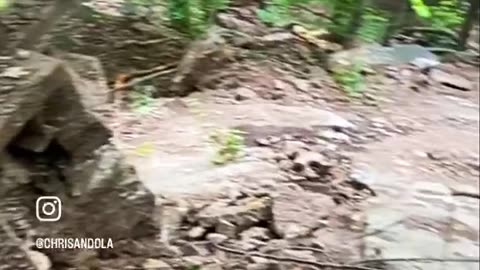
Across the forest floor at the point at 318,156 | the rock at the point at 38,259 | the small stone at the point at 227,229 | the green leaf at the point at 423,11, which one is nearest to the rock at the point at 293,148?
the forest floor at the point at 318,156

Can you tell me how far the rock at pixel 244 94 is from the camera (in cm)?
112

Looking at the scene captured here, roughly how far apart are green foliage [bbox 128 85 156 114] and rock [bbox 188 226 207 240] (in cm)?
16

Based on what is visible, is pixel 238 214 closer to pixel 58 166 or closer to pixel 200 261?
pixel 200 261

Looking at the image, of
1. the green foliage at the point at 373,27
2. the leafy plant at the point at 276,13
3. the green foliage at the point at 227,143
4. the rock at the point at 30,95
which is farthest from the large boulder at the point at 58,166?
the green foliage at the point at 373,27

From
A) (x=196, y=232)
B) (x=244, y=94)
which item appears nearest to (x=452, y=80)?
(x=244, y=94)

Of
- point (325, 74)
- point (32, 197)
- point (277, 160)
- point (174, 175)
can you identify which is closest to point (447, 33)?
point (325, 74)

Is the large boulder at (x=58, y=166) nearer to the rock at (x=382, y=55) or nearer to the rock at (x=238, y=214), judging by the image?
the rock at (x=238, y=214)

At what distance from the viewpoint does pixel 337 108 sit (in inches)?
43.9

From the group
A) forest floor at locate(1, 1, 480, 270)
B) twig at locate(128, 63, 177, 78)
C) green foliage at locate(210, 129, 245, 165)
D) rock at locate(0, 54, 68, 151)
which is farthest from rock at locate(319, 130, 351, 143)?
rock at locate(0, 54, 68, 151)

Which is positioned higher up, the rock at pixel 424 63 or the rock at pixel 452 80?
the rock at pixel 424 63

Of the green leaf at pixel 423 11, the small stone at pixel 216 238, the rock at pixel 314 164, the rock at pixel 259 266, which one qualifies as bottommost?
the rock at pixel 259 266

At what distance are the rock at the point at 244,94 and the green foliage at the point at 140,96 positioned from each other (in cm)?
11

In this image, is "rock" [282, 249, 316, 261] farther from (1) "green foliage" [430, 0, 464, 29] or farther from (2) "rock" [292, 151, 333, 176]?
(1) "green foliage" [430, 0, 464, 29]

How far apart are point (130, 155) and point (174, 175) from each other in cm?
6
